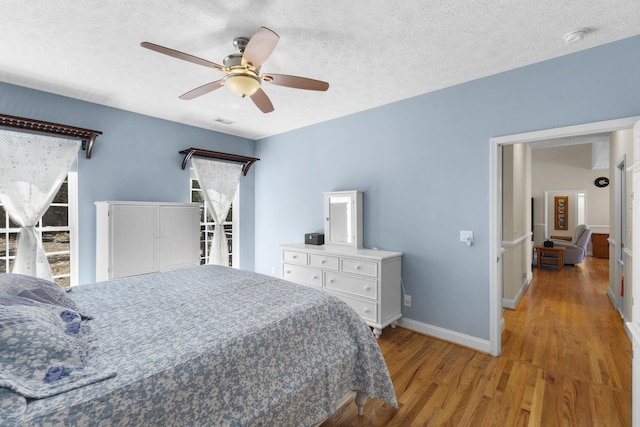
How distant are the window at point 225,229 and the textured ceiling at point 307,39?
183 centimetres

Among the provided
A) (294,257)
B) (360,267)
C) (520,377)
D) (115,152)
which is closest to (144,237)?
(115,152)

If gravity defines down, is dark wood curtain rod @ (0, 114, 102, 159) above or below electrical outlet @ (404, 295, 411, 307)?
above

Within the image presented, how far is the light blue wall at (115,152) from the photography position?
306 centimetres

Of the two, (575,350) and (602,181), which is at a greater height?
(602,181)

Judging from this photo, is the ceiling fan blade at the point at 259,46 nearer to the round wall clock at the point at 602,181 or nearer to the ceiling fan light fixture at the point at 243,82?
the ceiling fan light fixture at the point at 243,82

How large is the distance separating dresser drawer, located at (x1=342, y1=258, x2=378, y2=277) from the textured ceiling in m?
1.80

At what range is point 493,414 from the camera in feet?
6.31

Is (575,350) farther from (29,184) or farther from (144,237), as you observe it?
(29,184)

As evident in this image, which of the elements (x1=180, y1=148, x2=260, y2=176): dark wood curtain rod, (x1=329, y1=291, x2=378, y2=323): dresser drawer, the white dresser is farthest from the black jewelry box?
(x1=180, y1=148, x2=260, y2=176): dark wood curtain rod

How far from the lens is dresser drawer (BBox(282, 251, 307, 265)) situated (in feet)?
12.1

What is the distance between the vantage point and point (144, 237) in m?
3.39

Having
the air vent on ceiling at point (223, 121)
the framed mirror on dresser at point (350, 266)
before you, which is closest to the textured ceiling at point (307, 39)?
the air vent on ceiling at point (223, 121)

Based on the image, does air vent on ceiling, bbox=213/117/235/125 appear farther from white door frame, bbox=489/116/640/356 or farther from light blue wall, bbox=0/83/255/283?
white door frame, bbox=489/116/640/356

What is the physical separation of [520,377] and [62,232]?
470 cm
